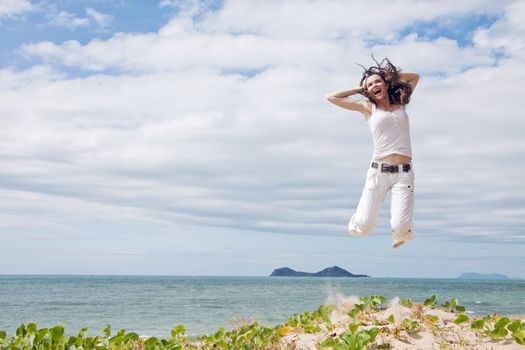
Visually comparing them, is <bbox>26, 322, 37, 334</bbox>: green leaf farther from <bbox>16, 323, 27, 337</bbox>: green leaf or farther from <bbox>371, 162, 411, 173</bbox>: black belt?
<bbox>371, 162, 411, 173</bbox>: black belt

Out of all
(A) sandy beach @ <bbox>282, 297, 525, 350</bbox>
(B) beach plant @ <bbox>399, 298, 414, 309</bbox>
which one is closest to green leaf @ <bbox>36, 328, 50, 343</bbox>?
(A) sandy beach @ <bbox>282, 297, 525, 350</bbox>

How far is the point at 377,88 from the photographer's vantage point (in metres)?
6.79

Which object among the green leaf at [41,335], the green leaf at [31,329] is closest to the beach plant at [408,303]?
the green leaf at [41,335]

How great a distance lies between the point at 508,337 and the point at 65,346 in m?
5.13

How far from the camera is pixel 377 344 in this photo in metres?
6.42

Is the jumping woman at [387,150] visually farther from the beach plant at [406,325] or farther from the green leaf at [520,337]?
the green leaf at [520,337]

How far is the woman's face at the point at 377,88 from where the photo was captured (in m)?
6.79

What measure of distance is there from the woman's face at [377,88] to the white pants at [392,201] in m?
0.86

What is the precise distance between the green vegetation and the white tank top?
2.02 meters

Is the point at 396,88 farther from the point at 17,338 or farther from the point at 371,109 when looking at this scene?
the point at 17,338

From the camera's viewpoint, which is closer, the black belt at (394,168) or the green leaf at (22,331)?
the black belt at (394,168)

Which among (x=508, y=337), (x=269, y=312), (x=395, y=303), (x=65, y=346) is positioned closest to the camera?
(x=508, y=337)

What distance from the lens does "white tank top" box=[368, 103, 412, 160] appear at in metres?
6.58

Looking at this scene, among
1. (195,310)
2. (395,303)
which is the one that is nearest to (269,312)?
(195,310)
